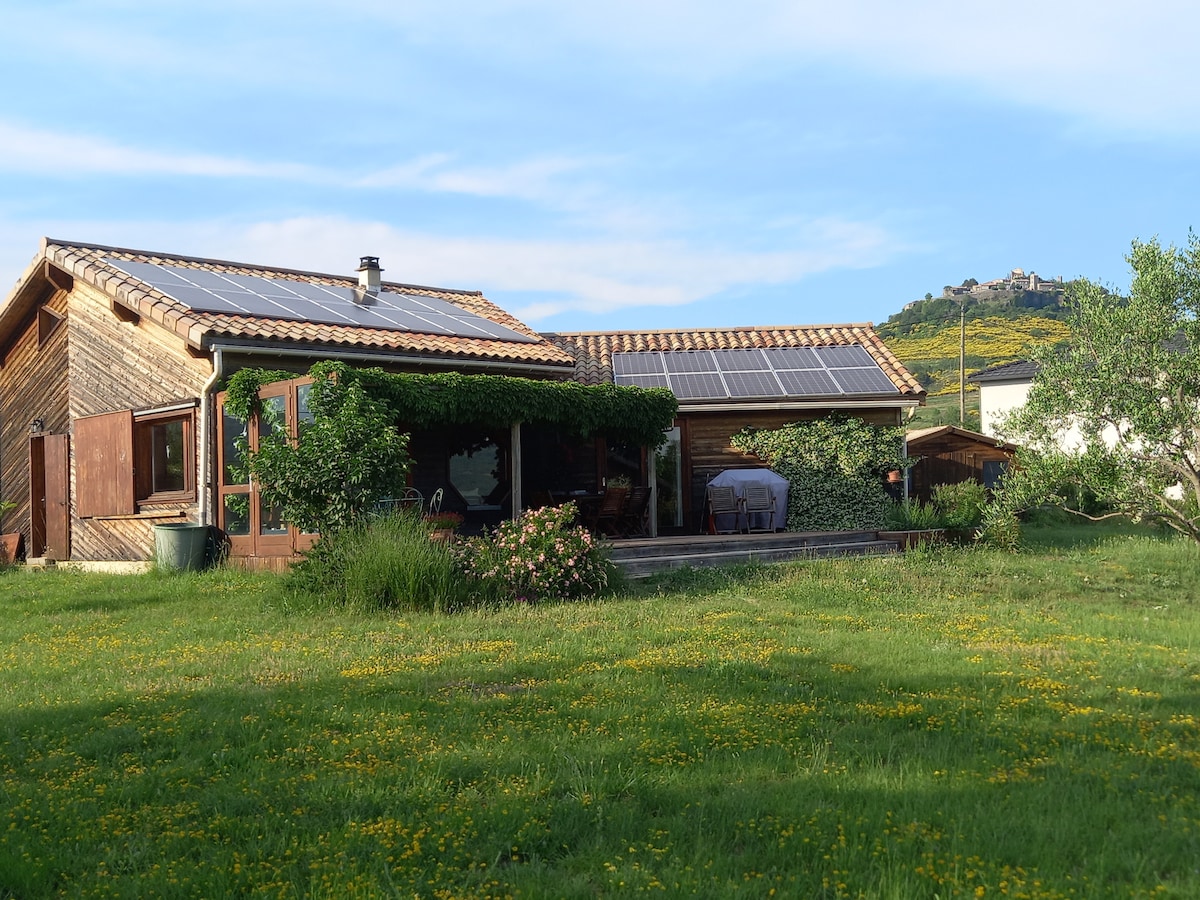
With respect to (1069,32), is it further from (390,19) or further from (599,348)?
(599,348)

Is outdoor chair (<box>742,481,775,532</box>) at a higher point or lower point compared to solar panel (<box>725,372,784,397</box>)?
lower

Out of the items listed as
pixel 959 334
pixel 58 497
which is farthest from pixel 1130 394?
pixel 959 334

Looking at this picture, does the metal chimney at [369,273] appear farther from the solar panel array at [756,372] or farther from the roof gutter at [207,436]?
the roof gutter at [207,436]

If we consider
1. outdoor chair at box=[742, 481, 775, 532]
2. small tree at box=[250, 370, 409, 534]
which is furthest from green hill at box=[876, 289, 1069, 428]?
small tree at box=[250, 370, 409, 534]

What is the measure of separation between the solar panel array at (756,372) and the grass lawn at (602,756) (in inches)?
366

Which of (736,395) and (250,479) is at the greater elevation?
(736,395)

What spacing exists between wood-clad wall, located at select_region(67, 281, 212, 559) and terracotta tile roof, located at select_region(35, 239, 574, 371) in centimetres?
51

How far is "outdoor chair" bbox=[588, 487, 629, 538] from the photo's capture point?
50.1ft

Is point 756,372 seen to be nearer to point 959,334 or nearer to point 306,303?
point 306,303

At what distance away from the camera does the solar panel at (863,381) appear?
60.3ft

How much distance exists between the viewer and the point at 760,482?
17.1 meters

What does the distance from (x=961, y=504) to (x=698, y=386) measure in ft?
16.5

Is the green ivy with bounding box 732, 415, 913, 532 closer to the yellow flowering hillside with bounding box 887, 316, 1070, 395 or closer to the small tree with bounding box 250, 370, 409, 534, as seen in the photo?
the small tree with bounding box 250, 370, 409, 534

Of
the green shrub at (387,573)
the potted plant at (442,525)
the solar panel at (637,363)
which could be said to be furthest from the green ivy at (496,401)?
the solar panel at (637,363)
